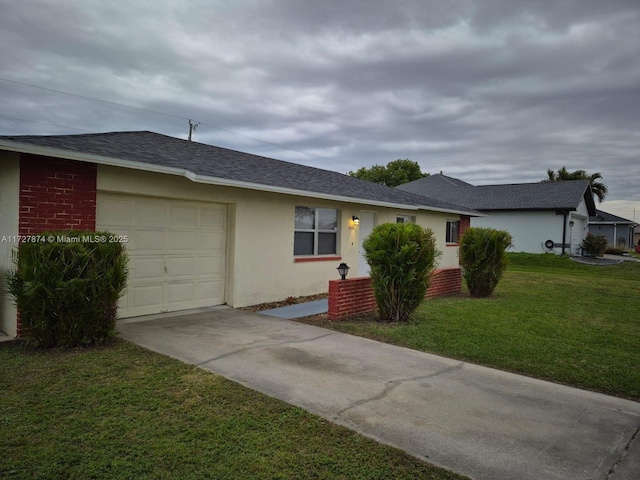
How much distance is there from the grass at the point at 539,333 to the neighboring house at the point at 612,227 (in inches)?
1251

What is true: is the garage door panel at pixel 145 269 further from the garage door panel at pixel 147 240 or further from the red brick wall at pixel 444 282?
the red brick wall at pixel 444 282

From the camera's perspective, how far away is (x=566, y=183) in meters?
29.1

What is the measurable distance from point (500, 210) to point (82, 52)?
2503cm

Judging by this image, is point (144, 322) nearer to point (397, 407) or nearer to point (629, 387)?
point (397, 407)

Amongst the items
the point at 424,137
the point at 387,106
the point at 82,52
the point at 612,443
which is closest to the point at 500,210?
the point at 424,137

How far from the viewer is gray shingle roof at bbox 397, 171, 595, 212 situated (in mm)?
26469

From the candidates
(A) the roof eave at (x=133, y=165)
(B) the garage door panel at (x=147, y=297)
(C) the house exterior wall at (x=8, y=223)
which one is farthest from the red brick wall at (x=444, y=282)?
(C) the house exterior wall at (x=8, y=223)

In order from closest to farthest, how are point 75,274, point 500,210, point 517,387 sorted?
point 517,387, point 75,274, point 500,210

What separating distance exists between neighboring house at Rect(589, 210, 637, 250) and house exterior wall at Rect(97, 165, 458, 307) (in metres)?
37.8

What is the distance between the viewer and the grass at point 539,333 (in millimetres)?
5238

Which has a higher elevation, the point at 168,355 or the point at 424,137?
the point at 424,137

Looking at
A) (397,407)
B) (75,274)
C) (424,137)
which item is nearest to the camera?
(397,407)

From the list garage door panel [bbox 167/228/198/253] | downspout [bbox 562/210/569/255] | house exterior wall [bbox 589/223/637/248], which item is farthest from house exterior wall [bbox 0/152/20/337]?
house exterior wall [bbox 589/223/637/248]

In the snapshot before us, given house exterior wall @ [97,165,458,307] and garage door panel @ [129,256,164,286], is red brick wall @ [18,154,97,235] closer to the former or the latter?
house exterior wall @ [97,165,458,307]
